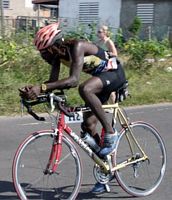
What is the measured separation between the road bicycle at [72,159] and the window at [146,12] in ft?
87.5

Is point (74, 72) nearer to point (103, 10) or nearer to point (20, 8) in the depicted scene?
point (103, 10)

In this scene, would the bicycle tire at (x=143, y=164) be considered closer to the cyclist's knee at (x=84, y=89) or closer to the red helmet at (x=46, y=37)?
the cyclist's knee at (x=84, y=89)

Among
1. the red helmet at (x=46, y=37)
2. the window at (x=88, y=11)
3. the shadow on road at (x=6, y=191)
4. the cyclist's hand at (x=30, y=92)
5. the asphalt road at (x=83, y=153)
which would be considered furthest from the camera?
the window at (x=88, y=11)

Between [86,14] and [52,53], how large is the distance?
1219 inches

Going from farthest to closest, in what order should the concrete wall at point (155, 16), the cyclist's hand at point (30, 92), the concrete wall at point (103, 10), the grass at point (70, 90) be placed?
1. the concrete wall at point (103, 10)
2. the concrete wall at point (155, 16)
3. the grass at point (70, 90)
4. the cyclist's hand at point (30, 92)

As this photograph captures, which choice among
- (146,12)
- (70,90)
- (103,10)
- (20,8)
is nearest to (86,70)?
(70,90)

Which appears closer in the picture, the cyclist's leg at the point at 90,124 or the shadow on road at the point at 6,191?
the cyclist's leg at the point at 90,124

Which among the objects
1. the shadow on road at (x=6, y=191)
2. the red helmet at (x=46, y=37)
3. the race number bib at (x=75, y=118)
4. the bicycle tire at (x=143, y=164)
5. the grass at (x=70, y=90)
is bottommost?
the grass at (x=70, y=90)

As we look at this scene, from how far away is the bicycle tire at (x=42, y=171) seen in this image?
4.97 metres

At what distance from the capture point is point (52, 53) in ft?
16.8

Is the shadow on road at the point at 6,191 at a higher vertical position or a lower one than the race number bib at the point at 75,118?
lower

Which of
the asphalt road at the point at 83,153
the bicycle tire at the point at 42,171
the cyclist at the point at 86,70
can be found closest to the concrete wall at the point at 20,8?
the asphalt road at the point at 83,153

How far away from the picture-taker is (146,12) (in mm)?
32062

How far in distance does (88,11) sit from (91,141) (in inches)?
1219
